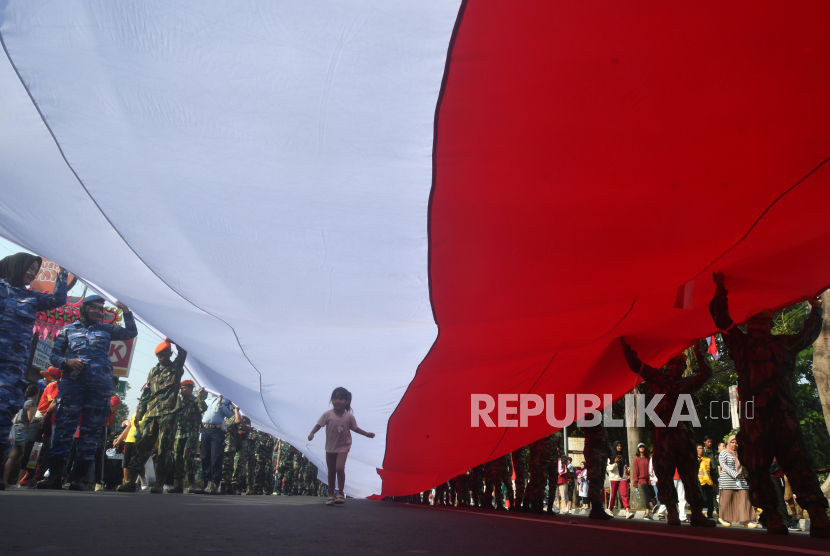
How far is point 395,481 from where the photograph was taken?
9461 millimetres

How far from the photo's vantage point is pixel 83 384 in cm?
592

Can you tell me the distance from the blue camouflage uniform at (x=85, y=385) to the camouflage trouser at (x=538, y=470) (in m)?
4.69

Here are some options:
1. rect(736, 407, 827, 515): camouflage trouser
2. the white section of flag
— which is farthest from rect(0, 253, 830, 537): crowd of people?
the white section of flag

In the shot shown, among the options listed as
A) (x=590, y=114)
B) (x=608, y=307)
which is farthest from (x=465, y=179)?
(x=608, y=307)

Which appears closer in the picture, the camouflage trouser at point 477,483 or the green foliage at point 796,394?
the camouflage trouser at point 477,483

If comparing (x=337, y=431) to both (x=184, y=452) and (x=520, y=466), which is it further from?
(x=520, y=466)

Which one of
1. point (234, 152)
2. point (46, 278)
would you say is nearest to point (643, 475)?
point (234, 152)

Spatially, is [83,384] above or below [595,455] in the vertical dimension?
above

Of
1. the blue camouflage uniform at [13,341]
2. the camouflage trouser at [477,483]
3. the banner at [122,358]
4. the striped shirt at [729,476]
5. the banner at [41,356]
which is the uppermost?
the banner at [122,358]

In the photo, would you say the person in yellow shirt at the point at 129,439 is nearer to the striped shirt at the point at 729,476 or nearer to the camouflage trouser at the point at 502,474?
the camouflage trouser at the point at 502,474

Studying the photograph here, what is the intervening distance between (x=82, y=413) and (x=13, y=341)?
1536 millimetres

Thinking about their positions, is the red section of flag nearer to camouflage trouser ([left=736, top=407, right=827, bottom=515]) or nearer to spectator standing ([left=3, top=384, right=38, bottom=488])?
camouflage trouser ([left=736, top=407, right=827, bottom=515])

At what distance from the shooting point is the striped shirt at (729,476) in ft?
25.7

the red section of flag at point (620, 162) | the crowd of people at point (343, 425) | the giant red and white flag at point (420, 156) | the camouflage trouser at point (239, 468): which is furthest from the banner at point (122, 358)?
the red section of flag at point (620, 162)
